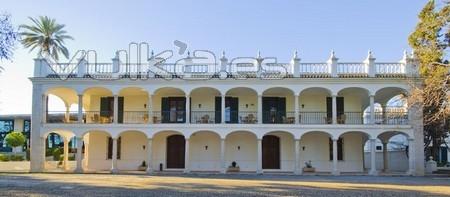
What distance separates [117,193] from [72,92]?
16593 millimetres

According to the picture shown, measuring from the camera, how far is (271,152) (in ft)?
105

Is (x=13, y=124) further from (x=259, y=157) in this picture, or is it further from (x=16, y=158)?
(x=259, y=157)

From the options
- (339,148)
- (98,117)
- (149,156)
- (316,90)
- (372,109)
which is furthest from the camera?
(339,148)

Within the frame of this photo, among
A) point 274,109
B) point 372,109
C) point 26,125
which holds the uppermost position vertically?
point 274,109

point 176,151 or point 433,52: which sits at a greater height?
point 433,52

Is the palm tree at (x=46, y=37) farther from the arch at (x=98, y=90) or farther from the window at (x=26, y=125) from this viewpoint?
the window at (x=26, y=125)

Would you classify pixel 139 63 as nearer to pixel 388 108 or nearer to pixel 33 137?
pixel 33 137

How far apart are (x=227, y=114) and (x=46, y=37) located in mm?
15050

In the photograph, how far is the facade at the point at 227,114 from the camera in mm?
29562

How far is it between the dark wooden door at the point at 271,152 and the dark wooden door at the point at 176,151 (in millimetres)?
5156

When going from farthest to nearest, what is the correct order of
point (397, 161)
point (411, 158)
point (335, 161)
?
point (397, 161), point (335, 161), point (411, 158)

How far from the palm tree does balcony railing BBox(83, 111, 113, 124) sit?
671 cm

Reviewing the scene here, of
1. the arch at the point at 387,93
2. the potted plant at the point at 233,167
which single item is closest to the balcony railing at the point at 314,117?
the arch at the point at 387,93

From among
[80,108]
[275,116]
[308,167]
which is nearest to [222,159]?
[275,116]
